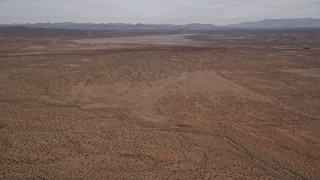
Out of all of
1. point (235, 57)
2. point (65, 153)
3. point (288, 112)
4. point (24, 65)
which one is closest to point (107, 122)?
point (65, 153)

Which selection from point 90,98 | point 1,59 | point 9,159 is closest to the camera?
point 9,159

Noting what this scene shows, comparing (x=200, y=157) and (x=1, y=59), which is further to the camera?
(x=1, y=59)

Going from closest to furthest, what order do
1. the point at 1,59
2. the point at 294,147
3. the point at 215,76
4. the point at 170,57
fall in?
the point at 294,147, the point at 215,76, the point at 1,59, the point at 170,57

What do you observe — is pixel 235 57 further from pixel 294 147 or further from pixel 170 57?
pixel 294 147

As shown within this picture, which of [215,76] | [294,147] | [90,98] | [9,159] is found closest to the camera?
[9,159]

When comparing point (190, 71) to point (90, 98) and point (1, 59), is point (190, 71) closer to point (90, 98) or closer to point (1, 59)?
point (90, 98)

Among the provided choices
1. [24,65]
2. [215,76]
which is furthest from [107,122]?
[24,65]
